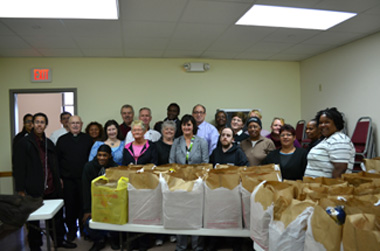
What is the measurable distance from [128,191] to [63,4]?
2.25 m

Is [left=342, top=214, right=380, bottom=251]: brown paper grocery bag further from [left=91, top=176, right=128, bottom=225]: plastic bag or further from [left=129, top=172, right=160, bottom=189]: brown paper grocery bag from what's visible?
[left=91, top=176, right=128, bottom=225]: plastic bag

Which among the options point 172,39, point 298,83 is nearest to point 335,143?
point 172,39

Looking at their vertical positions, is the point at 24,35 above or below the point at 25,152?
above

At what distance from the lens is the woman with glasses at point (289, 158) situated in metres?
2.50

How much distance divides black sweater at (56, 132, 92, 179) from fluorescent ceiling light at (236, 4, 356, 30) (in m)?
2.52

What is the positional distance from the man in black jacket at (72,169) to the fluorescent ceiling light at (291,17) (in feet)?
8.26

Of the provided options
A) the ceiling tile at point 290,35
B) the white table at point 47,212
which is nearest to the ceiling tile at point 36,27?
the white table at point 47,212

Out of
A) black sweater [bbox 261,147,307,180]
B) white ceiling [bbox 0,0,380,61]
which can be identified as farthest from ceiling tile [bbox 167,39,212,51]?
black sweater [bbox 261,147,307,180]

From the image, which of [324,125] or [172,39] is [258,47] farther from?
[324,125]

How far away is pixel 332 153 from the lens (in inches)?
84.3

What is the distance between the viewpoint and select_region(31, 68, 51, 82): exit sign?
4.87 metres

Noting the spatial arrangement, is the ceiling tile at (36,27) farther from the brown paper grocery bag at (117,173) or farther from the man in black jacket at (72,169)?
the brown paper grocery bag at (117,173)

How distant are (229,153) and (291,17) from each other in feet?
6.46

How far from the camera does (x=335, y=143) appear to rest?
7.05 feet
